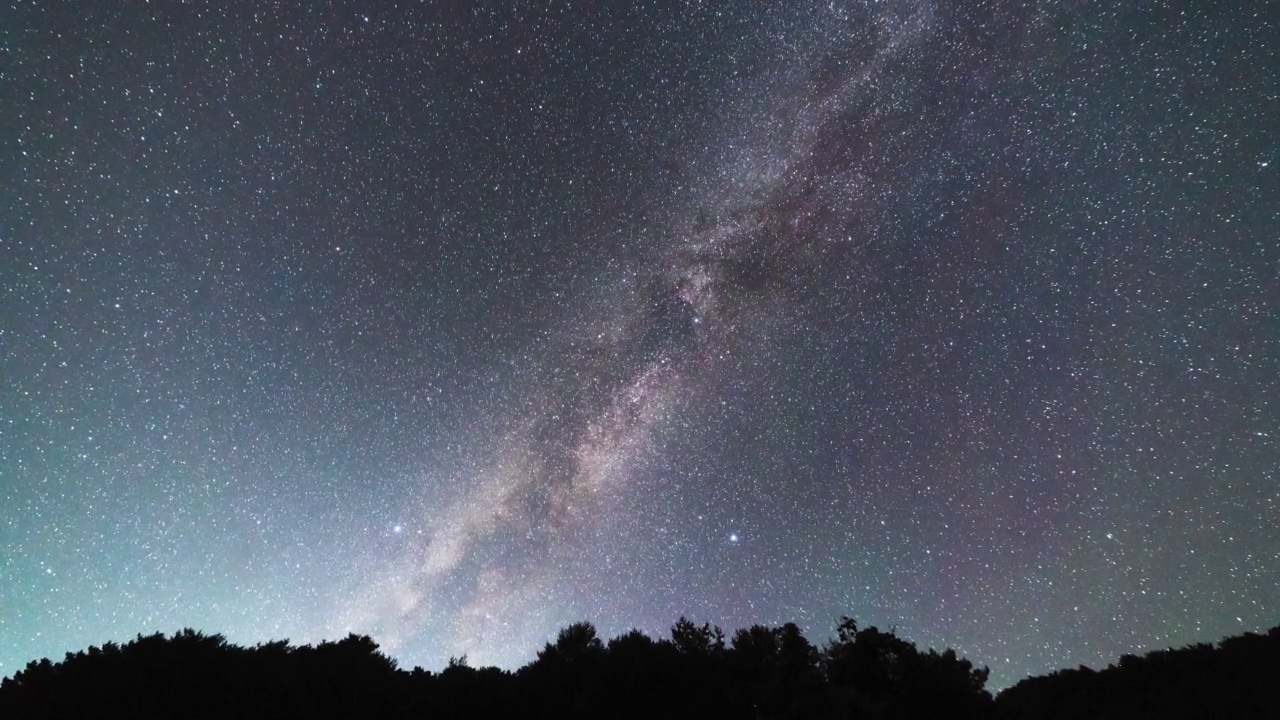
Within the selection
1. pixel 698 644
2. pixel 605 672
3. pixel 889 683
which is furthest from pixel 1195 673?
pixel 605 672

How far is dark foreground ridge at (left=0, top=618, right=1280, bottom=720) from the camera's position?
14.6 metres

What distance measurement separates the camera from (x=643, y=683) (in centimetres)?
1658

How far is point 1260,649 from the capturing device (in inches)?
A: 621

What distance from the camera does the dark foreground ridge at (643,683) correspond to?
14.6 m

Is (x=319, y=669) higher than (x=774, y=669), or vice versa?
(x=319, y=669)

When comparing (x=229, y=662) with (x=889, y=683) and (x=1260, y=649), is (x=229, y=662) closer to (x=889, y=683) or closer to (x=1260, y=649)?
(x=889, y=683)

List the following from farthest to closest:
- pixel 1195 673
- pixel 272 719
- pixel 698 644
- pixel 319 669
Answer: pixel 698 644
pixel 319 669
pixel 1195 673
pixel 272 719

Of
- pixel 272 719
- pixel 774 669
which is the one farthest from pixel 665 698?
pixel 272 719

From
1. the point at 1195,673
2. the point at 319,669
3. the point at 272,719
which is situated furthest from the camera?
the point at 319,669

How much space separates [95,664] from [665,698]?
14264 mm

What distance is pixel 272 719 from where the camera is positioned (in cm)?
1489

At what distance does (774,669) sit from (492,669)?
784 centimetres

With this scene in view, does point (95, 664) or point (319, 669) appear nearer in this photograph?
point (95, 664)

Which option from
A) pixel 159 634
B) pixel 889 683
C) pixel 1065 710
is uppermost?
pixel 159 634
